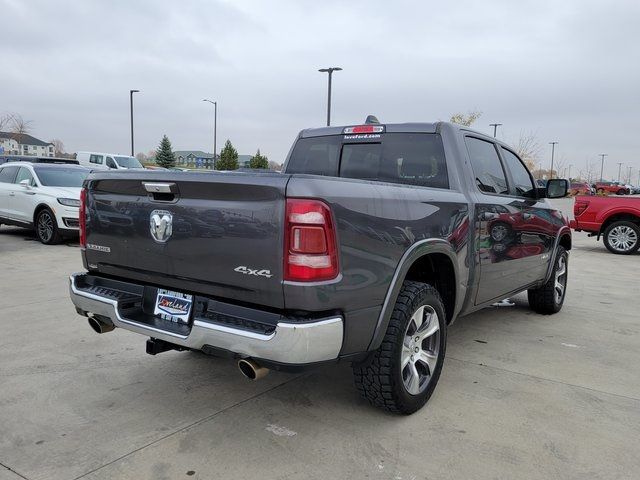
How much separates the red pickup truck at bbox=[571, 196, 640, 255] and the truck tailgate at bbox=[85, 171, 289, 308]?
438 inches

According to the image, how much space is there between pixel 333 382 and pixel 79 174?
959 centimetres

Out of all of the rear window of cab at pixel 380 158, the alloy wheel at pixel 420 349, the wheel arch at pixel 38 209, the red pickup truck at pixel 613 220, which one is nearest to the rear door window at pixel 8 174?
the wheel arch at pixel 38 209

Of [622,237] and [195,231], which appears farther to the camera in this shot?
[622,237]

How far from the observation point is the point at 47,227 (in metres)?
10.3

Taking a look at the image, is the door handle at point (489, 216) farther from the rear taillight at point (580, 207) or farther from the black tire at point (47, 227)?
the rear taillight at point (580, 207)

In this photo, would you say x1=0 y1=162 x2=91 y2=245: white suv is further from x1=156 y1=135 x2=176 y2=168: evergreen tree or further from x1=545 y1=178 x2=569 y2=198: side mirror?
x1=156 y1=135 x2=176 y2=168: evergreen tree

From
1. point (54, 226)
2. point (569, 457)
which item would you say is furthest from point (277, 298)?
point (54, 226)

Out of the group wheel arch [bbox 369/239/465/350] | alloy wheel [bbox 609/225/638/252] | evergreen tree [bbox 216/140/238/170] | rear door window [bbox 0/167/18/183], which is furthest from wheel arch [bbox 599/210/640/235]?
evergreen tree [bbox 216/140/238/170]

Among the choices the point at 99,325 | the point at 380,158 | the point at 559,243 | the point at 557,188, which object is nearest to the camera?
the point at 99,325

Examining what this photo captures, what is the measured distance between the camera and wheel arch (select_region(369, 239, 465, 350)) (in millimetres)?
2771

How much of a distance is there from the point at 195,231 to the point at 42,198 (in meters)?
9.00

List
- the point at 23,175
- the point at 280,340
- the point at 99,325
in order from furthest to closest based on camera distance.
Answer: the point at 23,175
the point at 99,325
the point at 280,340

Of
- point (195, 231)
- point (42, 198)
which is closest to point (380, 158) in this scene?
point (195, 231)

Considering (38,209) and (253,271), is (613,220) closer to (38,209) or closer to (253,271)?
(253,271)
